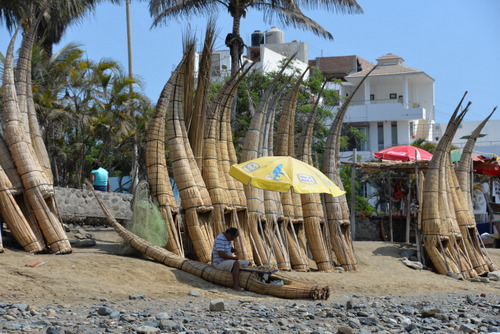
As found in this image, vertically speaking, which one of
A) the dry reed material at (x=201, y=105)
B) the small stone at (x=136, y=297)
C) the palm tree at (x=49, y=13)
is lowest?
the small stone at (x=136, y=297)

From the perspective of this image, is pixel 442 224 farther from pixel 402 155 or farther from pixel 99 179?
pixel 99 179

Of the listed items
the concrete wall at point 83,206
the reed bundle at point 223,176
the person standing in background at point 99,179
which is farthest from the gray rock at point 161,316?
the person standing in background at point 99,179

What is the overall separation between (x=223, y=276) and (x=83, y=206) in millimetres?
4932

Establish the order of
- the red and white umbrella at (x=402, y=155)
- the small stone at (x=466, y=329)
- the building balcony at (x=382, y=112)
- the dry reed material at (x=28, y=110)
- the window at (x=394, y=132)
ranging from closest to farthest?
the small stone at (x=466, y=329)
the dry reed material at (x=28, y=110)
the red and white umbrella at (x=402, y=155)
the building balcony at (x=382, y=112)
the window at (x=394, y=132)

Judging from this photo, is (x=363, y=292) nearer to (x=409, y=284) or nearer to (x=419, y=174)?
(x=409, y=284)

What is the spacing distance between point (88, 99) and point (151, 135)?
9749 millimetres

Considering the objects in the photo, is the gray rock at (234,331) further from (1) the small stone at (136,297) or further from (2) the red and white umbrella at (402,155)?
(2) the red and white umbrella at (402,155)

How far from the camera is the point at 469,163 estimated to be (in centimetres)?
1862

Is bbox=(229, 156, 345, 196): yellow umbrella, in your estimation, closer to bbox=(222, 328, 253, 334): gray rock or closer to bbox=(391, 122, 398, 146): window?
bbox=(222, 328, 253, 334): gray rock

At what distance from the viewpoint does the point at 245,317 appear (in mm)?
9008

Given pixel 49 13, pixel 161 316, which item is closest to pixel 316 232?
pixel 161 316

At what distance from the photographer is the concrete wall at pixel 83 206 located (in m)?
14.9

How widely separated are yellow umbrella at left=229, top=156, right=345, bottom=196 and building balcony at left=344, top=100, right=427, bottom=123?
26.5 metres

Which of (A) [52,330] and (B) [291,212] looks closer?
(A) [52,330]
